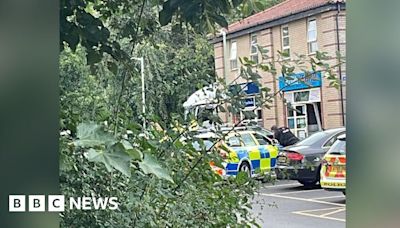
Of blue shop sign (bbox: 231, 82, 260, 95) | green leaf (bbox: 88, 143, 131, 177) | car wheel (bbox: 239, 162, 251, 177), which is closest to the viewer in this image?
green leaf (bbox: 88, 143, 131, 177)

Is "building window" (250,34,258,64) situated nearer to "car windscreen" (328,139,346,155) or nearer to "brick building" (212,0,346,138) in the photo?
"brick building" (212,0,346,138)

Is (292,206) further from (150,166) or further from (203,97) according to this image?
(150,166)

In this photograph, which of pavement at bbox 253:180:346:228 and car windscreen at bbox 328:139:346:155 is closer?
car windscreen at bbox 328:139:346:155

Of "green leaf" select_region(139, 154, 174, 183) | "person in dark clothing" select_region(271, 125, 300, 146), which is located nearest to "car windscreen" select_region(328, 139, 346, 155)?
"person in dark clothing" select_region(271, 125, 300, 146)

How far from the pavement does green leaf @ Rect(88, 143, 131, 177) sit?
2.12ft

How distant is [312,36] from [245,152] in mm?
395

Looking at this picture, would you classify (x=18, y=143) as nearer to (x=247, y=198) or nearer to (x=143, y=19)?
(x=143, y=19)

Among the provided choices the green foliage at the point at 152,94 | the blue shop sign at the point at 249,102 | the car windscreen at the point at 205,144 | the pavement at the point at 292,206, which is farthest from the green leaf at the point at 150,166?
the pavement at the point at 292,206

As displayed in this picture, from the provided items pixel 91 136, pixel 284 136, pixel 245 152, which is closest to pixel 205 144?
pixel 245 152

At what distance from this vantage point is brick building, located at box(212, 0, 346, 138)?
138cm

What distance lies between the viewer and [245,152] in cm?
154

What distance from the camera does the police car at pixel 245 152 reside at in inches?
58.9

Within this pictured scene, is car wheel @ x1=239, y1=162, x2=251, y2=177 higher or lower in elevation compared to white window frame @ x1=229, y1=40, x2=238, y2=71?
lower

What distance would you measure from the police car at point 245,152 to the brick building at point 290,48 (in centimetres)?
5
